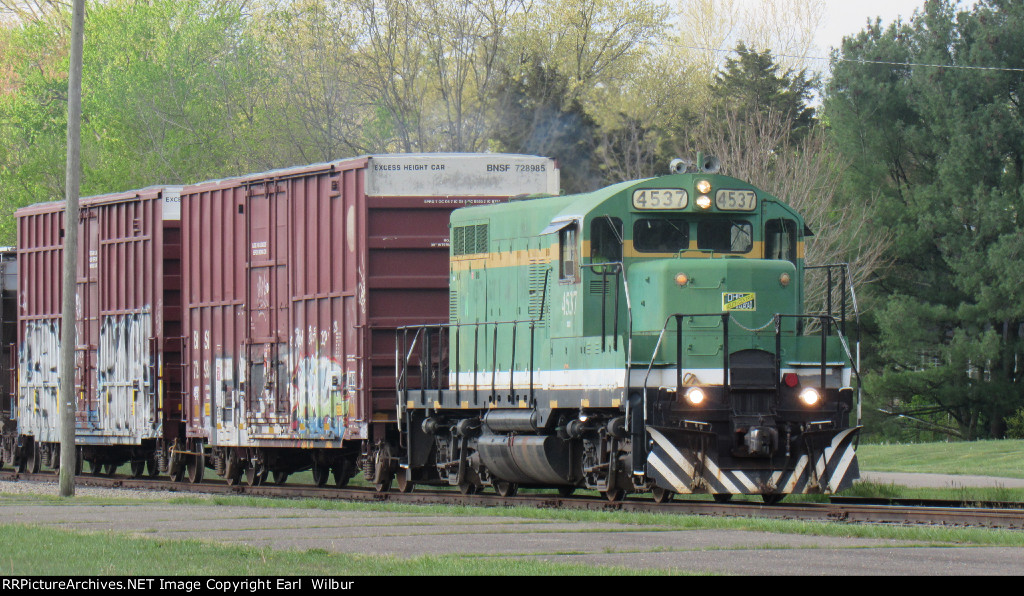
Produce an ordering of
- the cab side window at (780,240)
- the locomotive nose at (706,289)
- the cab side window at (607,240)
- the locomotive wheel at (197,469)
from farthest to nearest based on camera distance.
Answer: the locomotive wheel at (197,469) → the cab side window at (780,240) → the cab side window at (607,240) → the locomotive nose at (706,289)

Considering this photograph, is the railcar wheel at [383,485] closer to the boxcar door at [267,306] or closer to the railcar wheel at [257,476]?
the boxcar door at [267,306]

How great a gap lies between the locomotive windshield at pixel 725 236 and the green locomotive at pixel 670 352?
0.02m

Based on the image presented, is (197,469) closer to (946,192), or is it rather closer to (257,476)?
(257,476)

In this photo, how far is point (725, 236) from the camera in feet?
51.8

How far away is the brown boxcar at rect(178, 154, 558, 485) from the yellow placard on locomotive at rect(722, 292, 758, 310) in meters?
4.42

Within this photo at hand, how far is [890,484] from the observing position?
63.1 feet

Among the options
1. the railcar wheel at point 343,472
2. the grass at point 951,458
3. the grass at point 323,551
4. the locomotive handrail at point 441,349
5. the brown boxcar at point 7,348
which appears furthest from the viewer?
the brown boxcar at point 7,348

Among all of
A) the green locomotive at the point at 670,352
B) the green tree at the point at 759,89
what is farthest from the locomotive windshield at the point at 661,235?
the green tree at the point at 759,89

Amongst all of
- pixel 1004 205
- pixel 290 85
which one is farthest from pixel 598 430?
pixel 1004 205

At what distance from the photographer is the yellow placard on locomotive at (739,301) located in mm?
15188

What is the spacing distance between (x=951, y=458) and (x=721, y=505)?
12.0m

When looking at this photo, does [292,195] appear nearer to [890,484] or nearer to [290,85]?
[890,484]

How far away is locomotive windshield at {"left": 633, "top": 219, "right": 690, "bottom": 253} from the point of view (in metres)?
15.5

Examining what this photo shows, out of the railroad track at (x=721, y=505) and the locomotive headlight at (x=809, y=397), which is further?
the locomotive headlight at (x=809, y=397)
